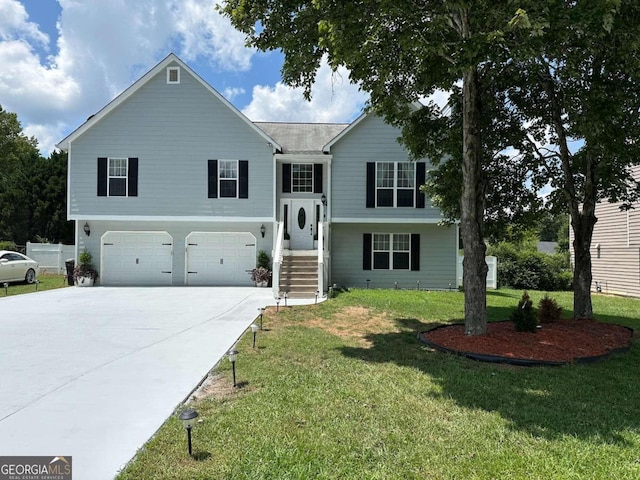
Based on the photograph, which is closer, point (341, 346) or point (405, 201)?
point (341, 346)

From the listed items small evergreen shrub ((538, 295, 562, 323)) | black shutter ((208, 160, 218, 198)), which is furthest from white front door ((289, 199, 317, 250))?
small evergreen shrub ((538, 295, 562, 323))

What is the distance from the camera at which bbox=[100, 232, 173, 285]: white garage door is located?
16359 mm

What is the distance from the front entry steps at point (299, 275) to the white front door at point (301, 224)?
90cm

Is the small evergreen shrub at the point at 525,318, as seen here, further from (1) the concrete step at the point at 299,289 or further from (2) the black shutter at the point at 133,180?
(2) the black shutter at the point at 133,180

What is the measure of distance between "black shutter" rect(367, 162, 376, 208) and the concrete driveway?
6217 mm

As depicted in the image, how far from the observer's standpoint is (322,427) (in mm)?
3836

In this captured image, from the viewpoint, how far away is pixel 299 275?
14.3m

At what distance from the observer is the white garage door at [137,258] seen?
16359mm

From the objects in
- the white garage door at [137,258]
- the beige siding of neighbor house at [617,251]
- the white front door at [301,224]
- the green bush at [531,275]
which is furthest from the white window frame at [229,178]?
the beige siding of neighbor house at [617,251]

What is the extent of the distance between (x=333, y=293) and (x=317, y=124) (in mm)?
9499

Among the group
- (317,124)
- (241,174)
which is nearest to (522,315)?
(241,174)

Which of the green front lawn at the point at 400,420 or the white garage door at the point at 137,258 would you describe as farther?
the white garage door at the point at 137,258

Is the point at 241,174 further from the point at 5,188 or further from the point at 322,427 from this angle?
the point at 5,188

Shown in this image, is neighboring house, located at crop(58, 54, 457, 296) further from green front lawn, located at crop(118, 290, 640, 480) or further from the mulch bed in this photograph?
green front lawn, located at crop(118, 290, 640, 480)
